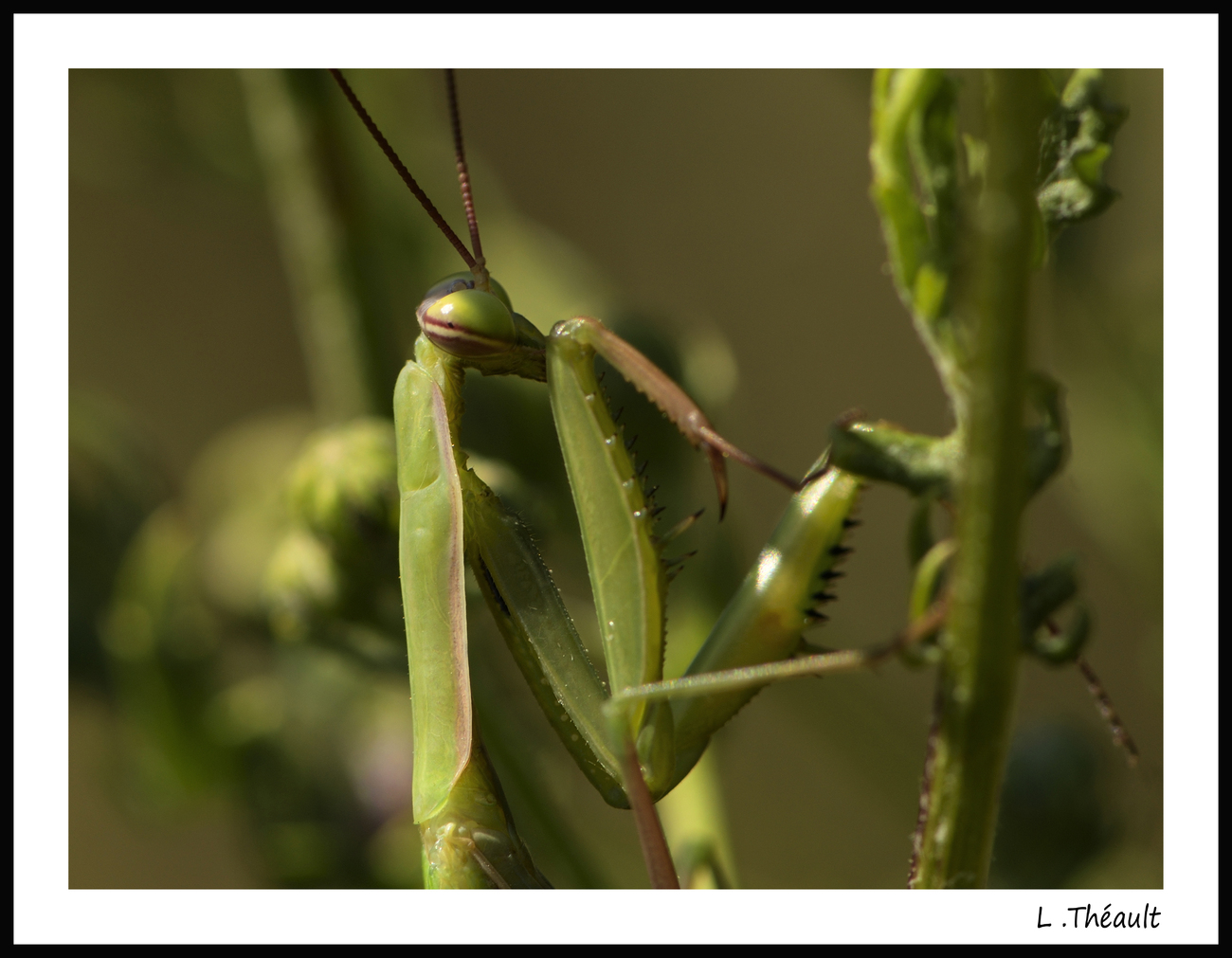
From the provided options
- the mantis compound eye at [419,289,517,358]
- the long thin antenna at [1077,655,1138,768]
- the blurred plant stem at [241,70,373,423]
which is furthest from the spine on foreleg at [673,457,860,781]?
the blurred plant stem at [241,70,373,423]

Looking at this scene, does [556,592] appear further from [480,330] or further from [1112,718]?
[1112,718]

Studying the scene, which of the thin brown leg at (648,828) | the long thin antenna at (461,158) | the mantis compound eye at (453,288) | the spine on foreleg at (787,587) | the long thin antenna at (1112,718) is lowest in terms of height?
the thin brown leg at (648,828)

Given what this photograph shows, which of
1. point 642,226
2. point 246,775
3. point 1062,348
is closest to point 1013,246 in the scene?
point 1062,348

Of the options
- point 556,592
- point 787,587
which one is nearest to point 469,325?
point 556,592

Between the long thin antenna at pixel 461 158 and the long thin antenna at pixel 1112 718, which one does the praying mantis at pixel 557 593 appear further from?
the long thin antenna at pixel 1112 718

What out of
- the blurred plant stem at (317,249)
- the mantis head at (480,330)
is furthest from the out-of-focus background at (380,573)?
the mantis head at (480,330)

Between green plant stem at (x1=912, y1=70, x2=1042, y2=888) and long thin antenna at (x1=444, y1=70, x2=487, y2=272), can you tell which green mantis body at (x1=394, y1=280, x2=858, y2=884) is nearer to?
long thin antenna at (x1=444, y1=70, x2=487, y2=272)

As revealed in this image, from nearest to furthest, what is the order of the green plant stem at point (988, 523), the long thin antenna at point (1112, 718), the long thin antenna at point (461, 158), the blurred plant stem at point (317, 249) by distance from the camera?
the green plant stem at point (988, 523) < the long thin antenna at point (1112, 718) < the long thin antenna at point (461, 158) < the blurred plant stem at point (317, 249)
